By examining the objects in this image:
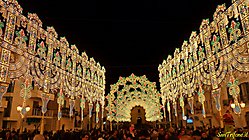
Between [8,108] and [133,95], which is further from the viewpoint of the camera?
[133,95]

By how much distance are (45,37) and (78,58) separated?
16.6ft

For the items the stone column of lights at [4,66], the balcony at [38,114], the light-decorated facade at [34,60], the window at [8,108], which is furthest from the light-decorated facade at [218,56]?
the window at [8,108]

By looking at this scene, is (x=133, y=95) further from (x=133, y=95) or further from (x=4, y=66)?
(x=4, y=66)

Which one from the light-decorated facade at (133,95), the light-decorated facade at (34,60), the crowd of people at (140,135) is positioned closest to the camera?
the crowd of people at (140,135)

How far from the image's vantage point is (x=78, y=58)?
17.4 meters

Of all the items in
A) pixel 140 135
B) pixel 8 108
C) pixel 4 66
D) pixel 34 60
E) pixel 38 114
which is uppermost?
pixel 34 60

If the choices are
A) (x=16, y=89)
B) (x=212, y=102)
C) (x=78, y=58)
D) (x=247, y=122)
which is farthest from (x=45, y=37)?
(x=212, y=102)

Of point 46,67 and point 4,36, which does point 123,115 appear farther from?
point 4,36

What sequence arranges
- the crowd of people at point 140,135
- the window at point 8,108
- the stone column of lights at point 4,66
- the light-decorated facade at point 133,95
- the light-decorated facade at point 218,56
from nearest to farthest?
the crowd of people at point 140,135 < the stone column of lights at point 4,66 < the light-decorated facade at point 218,56 < the window at point 8,108 < the light-decorated facade at point 133,95

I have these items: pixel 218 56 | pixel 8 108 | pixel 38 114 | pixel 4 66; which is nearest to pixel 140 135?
pixel 4 66

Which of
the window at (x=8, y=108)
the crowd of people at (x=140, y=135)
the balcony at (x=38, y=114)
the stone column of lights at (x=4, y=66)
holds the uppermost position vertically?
the stone column of lights at (x=4, y=66)

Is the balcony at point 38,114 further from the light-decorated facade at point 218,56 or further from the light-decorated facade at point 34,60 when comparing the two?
the light-decorated facade at point 218,56

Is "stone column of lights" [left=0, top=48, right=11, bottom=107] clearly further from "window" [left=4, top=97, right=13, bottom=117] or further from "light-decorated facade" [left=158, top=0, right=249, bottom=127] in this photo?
"window" [left=4, top=97, right=13, bottom=117]

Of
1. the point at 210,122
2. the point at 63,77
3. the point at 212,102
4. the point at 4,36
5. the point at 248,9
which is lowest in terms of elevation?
the point at 210,122
